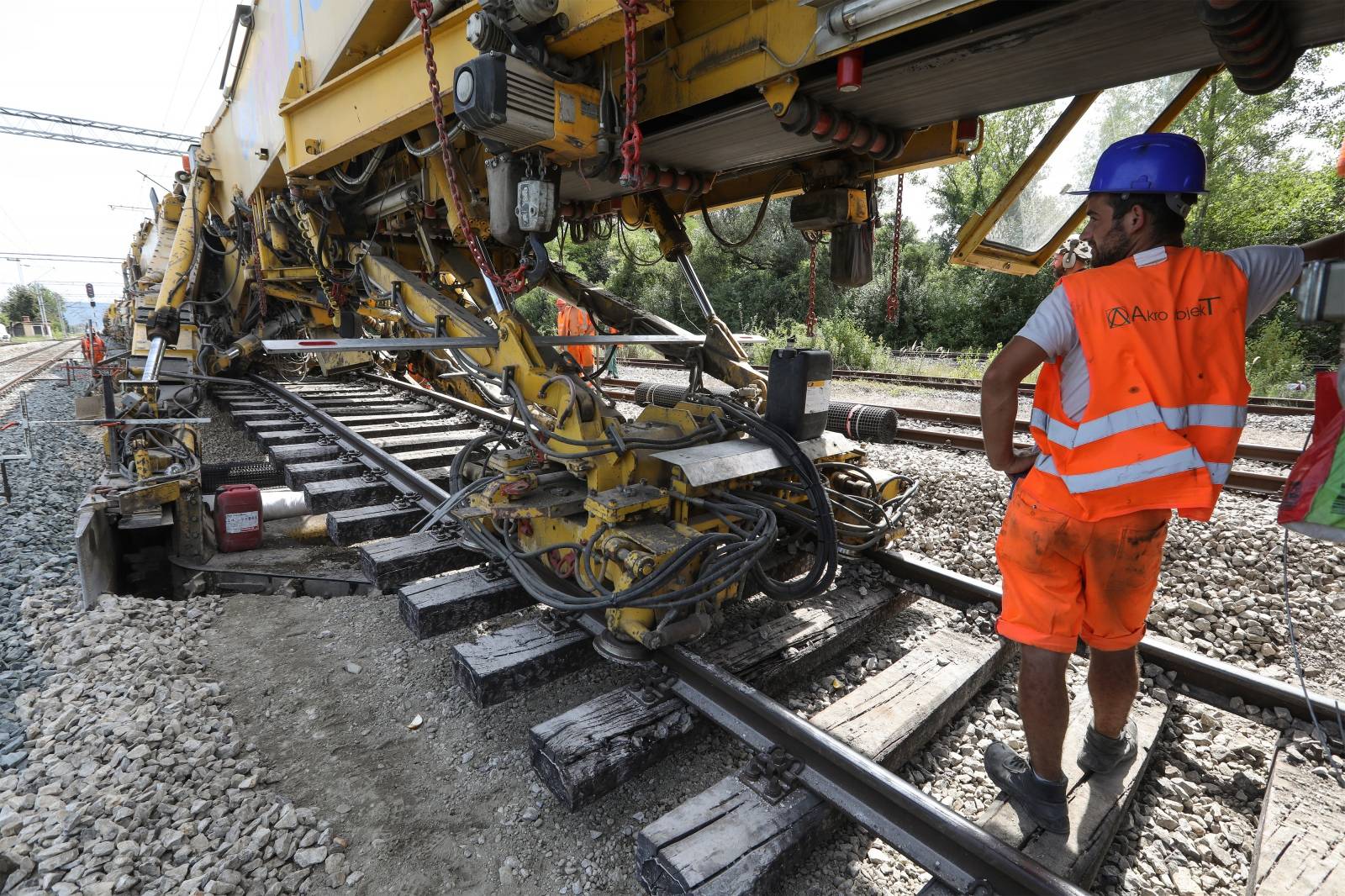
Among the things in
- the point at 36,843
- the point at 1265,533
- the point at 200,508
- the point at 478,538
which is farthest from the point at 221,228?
the point at 1265,533

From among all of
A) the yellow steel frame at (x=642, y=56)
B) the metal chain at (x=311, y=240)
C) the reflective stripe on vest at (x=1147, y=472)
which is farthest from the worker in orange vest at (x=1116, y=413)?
the metal chain at (x=311, y=240)

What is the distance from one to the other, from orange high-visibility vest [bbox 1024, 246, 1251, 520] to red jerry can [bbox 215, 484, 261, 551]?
463cm

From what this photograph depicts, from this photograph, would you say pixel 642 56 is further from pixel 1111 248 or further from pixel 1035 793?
pixel 1035 793

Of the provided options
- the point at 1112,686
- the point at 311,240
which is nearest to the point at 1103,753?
the point at 1112,686

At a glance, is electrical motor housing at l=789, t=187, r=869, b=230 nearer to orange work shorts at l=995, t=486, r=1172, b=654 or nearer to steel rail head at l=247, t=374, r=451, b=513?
orange work shorts at l=995, t=486, r=1172, b=654

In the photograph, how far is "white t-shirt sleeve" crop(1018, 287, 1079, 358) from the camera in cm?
173

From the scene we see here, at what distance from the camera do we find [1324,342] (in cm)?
1483

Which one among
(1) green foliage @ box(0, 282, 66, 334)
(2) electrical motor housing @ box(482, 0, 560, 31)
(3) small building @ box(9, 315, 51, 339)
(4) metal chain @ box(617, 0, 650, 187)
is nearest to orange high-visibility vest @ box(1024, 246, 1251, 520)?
(4) metal chain @ box(617, 0, 650, 187)

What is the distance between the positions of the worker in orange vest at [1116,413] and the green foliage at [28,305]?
82627 mm

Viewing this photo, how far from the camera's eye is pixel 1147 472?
1.66 meters

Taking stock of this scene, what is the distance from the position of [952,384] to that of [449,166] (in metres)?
10.4

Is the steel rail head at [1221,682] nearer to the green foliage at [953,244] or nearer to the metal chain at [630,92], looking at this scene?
the metal chain at [630,92]

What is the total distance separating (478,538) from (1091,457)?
2.70m

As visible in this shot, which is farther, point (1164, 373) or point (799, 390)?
point (799, 390)
